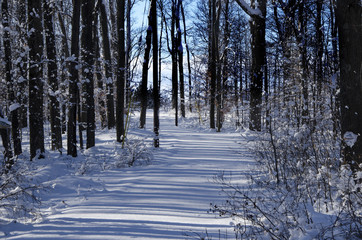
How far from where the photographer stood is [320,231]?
118 inches

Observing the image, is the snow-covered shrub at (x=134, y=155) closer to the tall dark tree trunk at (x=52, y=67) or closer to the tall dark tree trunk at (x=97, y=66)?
the tall dark tree trunk at (x=52, y=67)

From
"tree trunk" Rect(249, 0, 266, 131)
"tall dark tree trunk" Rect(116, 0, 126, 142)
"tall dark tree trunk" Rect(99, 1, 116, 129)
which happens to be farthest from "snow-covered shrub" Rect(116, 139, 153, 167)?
"tall dark tree trunk" Rect(99, 1, 116, 129)

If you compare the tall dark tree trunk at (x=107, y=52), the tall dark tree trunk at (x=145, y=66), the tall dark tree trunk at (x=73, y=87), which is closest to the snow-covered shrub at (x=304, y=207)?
the tall dark tree trunk at (x=73, y=87)

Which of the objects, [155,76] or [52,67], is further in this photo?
[155,76]

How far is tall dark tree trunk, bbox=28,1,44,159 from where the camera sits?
924cm

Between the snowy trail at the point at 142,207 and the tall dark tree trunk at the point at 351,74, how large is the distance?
89.5 inches

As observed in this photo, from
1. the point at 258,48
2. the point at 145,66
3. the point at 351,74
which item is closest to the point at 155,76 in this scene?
the point at 145,66

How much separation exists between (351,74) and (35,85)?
8.57 m

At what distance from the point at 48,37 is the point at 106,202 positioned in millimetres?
7885

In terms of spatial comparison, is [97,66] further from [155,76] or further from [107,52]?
[155,76]

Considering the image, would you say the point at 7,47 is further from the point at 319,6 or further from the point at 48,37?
the point at 319,6

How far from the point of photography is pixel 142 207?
474 centimetres

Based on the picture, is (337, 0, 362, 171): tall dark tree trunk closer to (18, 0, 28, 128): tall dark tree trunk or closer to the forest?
the forest

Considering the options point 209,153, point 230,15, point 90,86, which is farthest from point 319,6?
point 230,15
